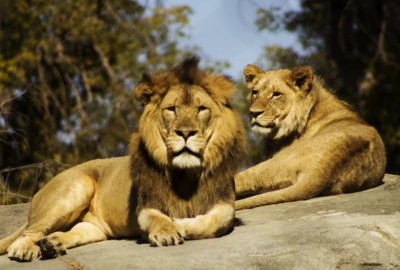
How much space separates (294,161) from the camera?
725 centimetres

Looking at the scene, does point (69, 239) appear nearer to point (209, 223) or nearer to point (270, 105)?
point (209, 223)

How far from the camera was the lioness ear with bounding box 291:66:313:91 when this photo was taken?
26.7ft

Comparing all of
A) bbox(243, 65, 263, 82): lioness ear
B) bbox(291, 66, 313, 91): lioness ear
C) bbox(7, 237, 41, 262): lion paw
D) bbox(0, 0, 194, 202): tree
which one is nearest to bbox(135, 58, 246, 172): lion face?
bbox(7, 237, 41, 262): lion paw

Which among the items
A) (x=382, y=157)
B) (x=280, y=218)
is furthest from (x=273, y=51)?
(x=280, y=218)

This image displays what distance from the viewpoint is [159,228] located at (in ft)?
17.6

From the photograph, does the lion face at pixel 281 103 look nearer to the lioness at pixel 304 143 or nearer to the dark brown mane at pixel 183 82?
the lioness at pixel 304 143

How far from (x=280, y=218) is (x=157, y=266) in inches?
64.7

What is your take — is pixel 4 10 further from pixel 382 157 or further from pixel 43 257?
→ pixel 43 257

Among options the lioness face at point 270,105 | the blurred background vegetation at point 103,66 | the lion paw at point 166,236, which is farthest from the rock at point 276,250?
the blurred background vegetation at point 103,66

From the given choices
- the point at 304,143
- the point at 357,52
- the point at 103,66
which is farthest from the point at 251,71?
the point at 357,52

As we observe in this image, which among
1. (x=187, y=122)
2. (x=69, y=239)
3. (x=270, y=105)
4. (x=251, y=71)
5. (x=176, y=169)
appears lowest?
(x=69, y=239)

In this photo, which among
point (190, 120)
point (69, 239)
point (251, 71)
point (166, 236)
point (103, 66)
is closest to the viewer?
point (166, 236)

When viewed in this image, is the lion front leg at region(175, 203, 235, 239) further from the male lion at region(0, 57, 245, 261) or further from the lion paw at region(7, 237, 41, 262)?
the lion paw at region(7, 237, 41, 262)

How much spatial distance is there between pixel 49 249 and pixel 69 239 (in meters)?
0.46
